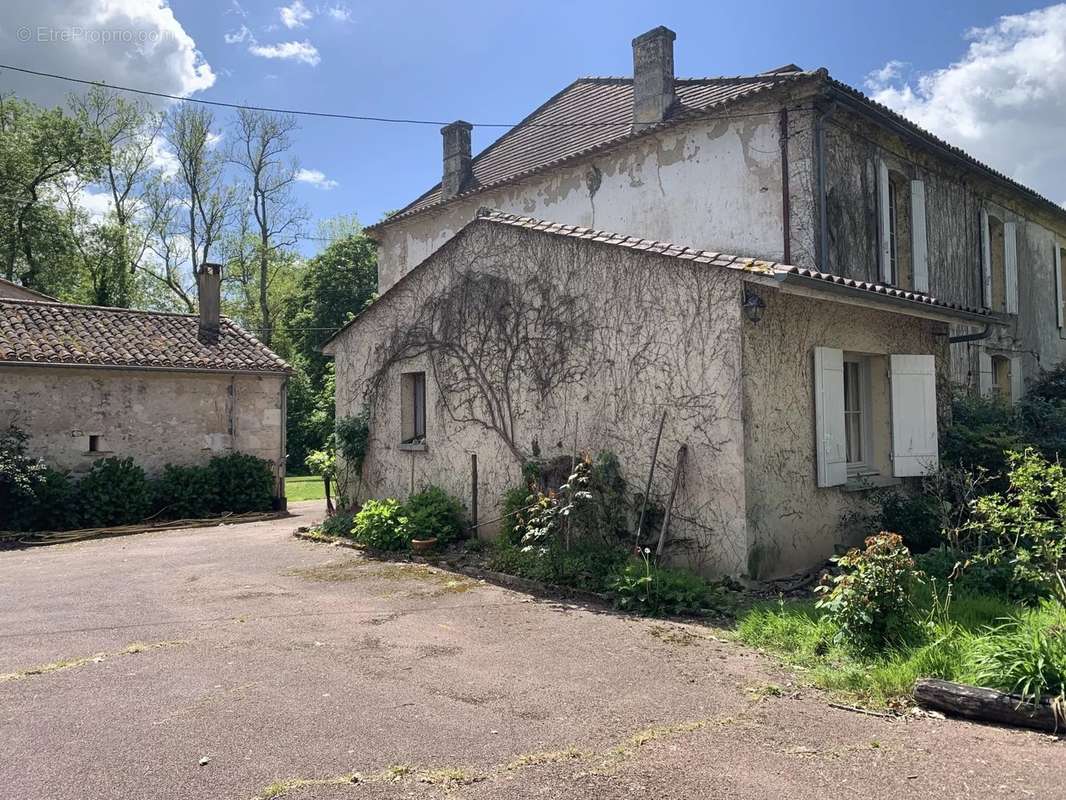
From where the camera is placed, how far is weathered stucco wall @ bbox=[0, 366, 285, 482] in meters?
14.1

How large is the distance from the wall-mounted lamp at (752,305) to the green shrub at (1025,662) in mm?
3625

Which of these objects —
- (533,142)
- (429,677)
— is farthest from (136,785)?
(533,142)

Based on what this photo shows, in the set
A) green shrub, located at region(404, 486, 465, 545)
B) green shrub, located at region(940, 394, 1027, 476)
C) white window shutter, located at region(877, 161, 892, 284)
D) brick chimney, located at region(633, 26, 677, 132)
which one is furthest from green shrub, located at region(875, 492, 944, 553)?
brick chimney, located at region(633, 26, 677, 132)

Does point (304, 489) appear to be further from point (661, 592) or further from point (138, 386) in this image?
point (661, 592)

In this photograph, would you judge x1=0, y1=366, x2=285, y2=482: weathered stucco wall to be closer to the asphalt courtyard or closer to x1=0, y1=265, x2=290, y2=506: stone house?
x1=0, y1=265, x2=290, y2=506: stone house

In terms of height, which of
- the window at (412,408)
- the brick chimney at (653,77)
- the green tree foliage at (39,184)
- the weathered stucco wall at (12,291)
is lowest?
the window at (412,408)

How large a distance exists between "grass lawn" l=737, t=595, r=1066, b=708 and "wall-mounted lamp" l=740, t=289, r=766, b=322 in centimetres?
284

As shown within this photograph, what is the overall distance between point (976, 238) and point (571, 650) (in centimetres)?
1283

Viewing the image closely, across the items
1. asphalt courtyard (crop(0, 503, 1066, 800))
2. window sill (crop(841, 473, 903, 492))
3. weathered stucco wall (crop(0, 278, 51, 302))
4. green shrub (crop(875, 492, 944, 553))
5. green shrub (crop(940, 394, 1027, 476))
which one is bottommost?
asphalt courtyard (crop(0, 503, 1066, 800))

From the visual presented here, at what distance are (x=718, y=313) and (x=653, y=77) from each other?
7066 millimetres

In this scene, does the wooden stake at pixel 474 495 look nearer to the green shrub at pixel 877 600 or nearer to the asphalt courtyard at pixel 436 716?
the asphalt courtyard at pixel 436 716

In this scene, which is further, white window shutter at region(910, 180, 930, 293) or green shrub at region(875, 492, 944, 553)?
white window shutter at region(910, 180, 930, 293)

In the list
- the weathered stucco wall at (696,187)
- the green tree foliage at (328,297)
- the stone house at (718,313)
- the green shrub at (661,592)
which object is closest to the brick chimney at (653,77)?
the stone house at (718,313)

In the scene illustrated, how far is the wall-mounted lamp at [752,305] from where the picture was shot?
24.5 feet
